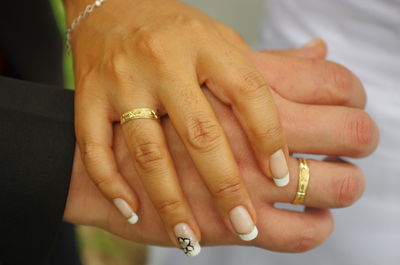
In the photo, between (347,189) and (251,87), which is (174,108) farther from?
(347,189)

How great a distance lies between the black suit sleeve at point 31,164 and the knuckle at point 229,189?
0.27 metres

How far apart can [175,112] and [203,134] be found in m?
0.06

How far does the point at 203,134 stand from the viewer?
2.08 ft

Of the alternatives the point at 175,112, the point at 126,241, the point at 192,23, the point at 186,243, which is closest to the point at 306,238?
the point at 186,243

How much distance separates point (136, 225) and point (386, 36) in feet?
2.22

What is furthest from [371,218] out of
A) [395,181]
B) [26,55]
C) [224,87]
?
[26,55]

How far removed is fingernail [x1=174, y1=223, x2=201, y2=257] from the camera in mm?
663

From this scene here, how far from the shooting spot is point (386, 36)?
37.7 inches

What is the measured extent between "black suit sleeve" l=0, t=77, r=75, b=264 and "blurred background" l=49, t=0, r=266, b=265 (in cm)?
105

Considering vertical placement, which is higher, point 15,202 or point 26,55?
point 26,55

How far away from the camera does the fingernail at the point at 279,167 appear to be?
657mm

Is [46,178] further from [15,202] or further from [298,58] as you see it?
[298,58]

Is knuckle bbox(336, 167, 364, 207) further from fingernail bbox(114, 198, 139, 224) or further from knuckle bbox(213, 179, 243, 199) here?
fingernail bbox(114, 198, 139, 224)

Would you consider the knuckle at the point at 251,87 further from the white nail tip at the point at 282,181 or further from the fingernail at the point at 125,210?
the fingernail at the point at 125,210
